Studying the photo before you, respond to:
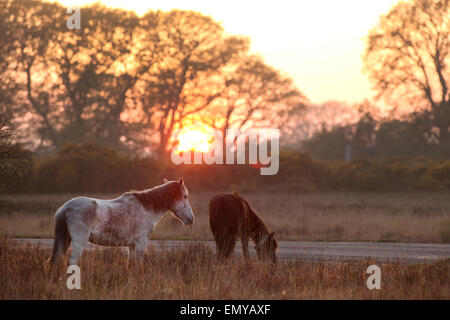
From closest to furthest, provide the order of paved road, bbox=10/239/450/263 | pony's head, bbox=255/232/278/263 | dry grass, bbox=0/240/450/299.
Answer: dry grass, bbox=0/240/450/299 → pony's head, bbox=255/232/278/263 → paved road, bbox=10/239/450/263

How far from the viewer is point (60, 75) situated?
4816 cm

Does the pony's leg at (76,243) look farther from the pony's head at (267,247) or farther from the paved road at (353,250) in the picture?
the paved road at (353,250)

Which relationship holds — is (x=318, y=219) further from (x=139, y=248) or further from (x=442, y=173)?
(x=442, y=173)

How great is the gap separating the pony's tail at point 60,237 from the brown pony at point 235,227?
3.54 meters

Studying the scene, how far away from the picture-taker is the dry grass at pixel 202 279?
33.3 feet

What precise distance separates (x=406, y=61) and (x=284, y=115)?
1115 centimetres

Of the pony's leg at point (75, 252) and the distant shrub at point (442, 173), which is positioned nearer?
the pony's leg at point (75, 252)

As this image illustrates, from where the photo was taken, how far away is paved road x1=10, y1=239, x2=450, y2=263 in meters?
15.8

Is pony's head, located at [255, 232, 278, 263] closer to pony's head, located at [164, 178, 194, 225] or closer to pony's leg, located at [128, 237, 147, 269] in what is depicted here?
pony's head, located at [164, 178, 194, 225]

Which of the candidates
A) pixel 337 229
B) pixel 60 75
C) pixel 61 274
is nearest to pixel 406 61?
pixel 60 75

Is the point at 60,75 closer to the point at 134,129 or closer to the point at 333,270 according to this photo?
the point at 134,129

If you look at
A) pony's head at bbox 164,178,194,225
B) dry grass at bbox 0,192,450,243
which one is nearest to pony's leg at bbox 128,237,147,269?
pony's head at bbox 164,178,194,225

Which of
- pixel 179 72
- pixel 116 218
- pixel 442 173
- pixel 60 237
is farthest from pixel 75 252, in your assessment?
pixel 179 72

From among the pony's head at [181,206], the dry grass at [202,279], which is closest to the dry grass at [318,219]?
the dry grass at [202,279]
